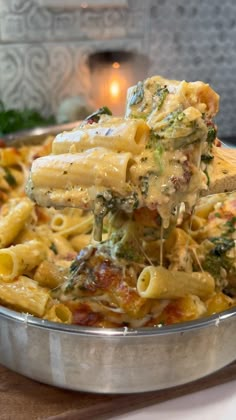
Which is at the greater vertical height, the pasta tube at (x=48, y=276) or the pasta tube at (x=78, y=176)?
the pasta tube at (x=78, y=176)

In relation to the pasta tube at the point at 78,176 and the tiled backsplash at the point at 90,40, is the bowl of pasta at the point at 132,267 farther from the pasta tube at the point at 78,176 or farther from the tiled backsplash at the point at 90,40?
the tiled backsplash at the point at 90,40

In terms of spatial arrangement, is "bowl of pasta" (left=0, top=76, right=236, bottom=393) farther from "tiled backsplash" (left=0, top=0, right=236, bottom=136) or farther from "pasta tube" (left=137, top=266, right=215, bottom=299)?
"tiled backsplash" (left=0, top=0, right=236, bottom=136)

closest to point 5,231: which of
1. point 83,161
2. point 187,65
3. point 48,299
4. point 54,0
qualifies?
point 48,299

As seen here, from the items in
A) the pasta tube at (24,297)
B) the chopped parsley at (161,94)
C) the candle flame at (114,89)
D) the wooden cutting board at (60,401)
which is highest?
the chopped parsley at (161,94)

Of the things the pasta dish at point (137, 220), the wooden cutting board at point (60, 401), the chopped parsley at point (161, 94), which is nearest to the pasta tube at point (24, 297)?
the pasta dish at point (137, 220)

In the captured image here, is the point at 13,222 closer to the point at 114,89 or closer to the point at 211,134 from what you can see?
the point at 211,134

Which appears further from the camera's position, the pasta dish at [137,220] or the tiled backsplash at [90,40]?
the tiled backsplash at [90,40]

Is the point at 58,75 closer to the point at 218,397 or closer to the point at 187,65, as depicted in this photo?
the point at 187,65
